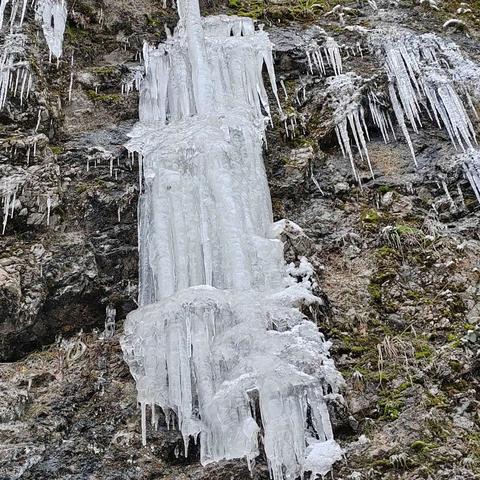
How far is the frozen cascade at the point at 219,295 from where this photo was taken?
5730mm

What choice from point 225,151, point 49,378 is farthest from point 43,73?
point 49,378

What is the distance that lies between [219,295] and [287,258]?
5.27ft

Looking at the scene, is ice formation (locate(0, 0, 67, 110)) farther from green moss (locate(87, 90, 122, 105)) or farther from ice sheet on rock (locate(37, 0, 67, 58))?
green moss (locate(87, 90, 122, 105))

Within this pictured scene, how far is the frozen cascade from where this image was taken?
573cm

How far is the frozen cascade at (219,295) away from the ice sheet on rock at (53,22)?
71.5 inches

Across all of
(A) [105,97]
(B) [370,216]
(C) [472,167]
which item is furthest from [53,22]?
(C) [472,167]

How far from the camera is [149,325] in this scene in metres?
6.26

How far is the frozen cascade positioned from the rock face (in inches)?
19.0

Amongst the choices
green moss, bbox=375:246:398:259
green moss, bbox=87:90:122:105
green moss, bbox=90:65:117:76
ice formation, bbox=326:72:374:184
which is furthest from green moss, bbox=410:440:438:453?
green moss, bbox=90:65:117:76

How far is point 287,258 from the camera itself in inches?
304

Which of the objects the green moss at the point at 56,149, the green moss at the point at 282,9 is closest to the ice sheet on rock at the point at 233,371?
the green moss at the point at 56,149

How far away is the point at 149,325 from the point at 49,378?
1.46 m

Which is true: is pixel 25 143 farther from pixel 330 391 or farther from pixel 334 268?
pixel 330 391

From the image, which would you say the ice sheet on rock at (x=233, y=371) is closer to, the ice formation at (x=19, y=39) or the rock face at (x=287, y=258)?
the rock face at (x=287, y=258)
